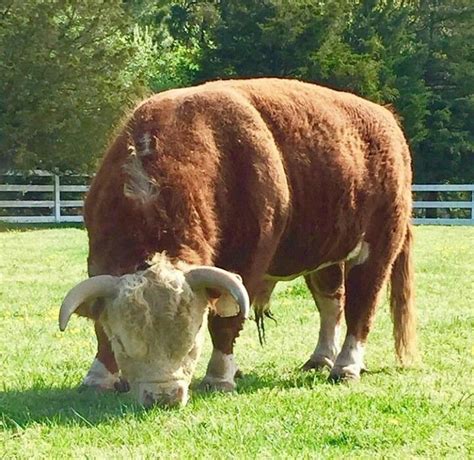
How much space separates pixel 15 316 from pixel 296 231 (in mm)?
4034

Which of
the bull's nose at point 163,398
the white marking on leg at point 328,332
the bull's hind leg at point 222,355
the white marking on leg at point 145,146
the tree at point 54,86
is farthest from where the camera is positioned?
the tree at point 54,86

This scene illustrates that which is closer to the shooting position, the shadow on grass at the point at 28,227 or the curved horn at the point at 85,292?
the curved horn at the point at 85,292

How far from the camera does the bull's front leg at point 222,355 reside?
6348 millimetres

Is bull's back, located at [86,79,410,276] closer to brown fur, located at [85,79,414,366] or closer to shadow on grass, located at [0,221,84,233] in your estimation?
brown fur, located at [85,79,414,366]

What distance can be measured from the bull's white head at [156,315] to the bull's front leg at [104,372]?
0.86m

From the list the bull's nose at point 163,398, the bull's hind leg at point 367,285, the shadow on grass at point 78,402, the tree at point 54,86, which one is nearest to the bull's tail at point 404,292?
the bull's hind leg at point 367,285

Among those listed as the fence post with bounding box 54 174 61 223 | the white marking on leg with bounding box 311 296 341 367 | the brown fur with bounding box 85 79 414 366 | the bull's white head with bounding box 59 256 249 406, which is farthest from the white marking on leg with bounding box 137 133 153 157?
the fence post with bounding box 54 174 61 223

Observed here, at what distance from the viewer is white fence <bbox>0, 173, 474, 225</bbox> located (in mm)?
32156

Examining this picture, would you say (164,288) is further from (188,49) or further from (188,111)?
(188,49)

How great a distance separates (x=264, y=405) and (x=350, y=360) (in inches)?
56.8

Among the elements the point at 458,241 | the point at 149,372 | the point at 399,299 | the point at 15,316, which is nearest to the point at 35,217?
the point at 458,241

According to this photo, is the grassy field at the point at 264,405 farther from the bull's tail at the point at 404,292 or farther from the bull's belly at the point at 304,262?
the bull's belly at the point at 304,262

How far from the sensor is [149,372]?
5418 millimetres

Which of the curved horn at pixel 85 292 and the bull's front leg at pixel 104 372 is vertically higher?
the curved horn at pixel 85 292
